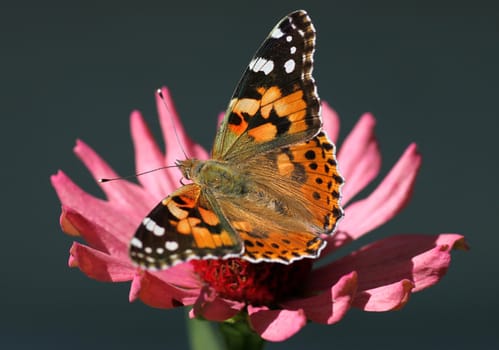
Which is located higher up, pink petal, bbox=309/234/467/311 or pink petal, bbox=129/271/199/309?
pink petal, bbox=129/271/199/309

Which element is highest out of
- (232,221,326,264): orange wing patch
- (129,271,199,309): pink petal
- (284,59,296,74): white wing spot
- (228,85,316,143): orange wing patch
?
(284,59,296,74): white wing spot

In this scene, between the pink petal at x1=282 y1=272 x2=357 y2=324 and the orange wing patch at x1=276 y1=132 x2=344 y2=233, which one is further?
the orange wing patch at x1=276 y1=132 x2=344 y2=233

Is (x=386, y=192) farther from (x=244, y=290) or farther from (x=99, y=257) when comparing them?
(x=99, y=257)

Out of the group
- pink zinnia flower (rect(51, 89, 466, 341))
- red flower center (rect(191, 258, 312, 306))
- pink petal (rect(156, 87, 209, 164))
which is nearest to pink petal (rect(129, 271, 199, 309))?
pink zinnia flower (rect(51, 89, 466, 341))

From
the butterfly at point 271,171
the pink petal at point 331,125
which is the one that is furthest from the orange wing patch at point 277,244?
the pink petal at point 331,125

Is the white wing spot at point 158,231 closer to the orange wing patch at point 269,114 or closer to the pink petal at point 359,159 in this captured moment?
the orange wing patch at point 269,114

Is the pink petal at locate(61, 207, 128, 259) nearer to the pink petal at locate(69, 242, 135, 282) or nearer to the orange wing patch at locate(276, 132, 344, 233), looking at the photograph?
the pink petal at locate(69, 242, 135, 282)

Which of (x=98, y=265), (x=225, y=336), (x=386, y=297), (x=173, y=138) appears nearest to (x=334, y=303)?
(x=386, y=297)
